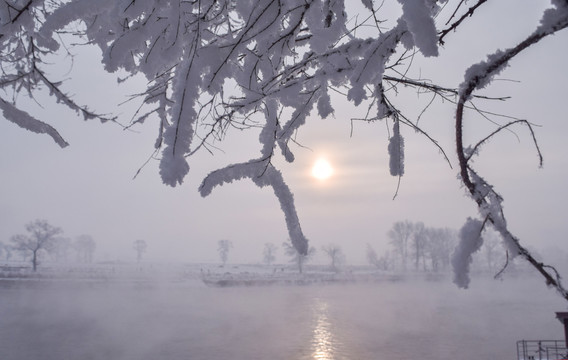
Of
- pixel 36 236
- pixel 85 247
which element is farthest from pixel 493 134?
pixel 85 247

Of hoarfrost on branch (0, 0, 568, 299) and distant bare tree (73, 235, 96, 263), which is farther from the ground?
hoarfrost on branch (0, 0, 568, 299)

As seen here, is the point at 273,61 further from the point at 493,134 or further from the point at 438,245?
the point at 438,245

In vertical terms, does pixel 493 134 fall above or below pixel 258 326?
above

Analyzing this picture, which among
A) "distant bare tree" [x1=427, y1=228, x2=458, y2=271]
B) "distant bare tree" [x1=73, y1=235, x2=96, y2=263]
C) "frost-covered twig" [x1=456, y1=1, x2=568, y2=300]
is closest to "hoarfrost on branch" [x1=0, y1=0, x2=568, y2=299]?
"frost-covered twig" [x1=456, y1=1, x2=568, y2=300]

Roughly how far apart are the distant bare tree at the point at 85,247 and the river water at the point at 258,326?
7182cm

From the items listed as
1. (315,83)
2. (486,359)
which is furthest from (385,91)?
(486,359)

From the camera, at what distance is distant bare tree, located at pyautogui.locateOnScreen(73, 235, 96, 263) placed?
9412 cm

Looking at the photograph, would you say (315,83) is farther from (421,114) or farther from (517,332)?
(517,332)

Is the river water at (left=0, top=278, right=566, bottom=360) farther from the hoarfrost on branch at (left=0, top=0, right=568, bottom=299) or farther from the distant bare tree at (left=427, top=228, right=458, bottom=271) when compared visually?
the distant bare tree at (left=427, top=228, right=458, bottom=271)

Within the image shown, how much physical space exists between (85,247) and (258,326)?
92.0 metres

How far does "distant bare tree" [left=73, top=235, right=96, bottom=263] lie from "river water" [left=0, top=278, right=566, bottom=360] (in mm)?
71821

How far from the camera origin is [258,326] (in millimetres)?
17672

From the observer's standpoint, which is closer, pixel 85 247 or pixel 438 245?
pixel 438 245

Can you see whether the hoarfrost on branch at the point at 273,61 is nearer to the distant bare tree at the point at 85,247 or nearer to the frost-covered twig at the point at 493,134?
the frost-covered twig at the point at 493,134
